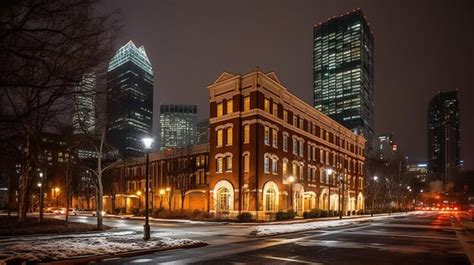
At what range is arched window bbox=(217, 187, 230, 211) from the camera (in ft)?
177

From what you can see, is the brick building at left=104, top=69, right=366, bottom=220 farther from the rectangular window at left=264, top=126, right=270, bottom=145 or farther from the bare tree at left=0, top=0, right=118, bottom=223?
the bare tree at left=0, top=0, right=118, bottom=223

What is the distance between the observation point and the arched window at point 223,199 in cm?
5398

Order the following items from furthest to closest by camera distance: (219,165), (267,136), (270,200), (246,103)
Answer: (219,165) → (270,200) → (267,136) → (246,103)

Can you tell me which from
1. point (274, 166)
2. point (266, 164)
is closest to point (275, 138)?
point (274, 166)

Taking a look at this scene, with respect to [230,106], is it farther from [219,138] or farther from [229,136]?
[219,138]

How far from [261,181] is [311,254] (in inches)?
1287

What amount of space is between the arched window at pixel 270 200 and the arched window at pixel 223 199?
4657mm

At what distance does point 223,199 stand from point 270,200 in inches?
224

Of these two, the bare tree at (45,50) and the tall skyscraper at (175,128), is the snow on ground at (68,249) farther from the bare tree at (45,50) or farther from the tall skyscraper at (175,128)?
the tall skyscraper at (175,128)

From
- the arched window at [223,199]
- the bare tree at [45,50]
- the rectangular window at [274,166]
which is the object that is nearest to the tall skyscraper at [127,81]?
the bare tree at [45,50]

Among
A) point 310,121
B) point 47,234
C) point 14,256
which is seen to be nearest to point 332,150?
point 310,121

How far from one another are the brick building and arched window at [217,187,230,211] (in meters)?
0.06

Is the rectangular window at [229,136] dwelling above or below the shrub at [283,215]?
above

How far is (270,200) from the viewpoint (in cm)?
5456
